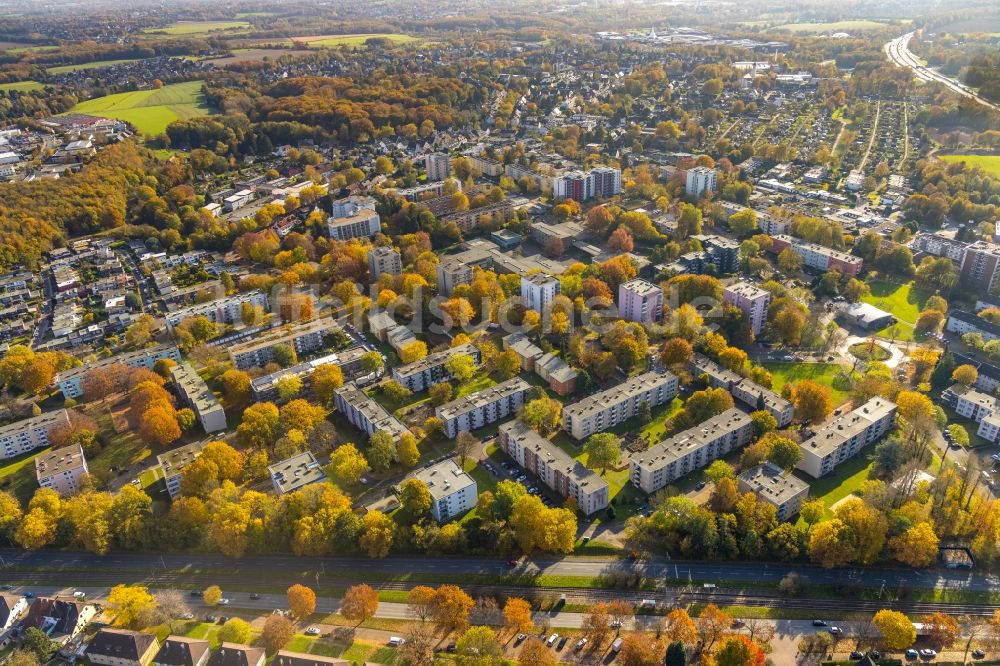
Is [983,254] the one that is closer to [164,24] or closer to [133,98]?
[133,98]

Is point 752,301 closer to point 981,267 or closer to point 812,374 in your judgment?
point 812,374

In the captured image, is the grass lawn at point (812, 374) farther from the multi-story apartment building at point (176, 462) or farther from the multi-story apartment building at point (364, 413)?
the multi-story apartment building at point (176, 462)

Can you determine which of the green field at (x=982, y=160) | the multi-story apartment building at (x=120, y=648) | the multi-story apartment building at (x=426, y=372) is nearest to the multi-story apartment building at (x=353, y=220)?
the multi-story apartment building at (x=426, y=372)

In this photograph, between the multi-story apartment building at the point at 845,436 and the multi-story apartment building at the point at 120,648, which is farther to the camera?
the multi-story apartment building at the point at 845,436

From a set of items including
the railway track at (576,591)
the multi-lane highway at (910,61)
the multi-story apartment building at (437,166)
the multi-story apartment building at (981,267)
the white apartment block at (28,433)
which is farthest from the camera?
the multi-lane highway at (910,61)

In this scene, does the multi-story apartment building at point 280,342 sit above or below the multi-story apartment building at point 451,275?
below

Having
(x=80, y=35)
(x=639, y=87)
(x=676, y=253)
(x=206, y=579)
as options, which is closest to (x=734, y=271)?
(x=676, y=253)

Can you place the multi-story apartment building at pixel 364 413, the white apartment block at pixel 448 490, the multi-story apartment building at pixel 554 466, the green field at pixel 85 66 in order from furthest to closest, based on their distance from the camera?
the green field at pixel 85 66, the multi-story apartment building at pixel 364 413, the multi-story apartment building at pixel 554 466, the white apartment block at pixel 448 490
